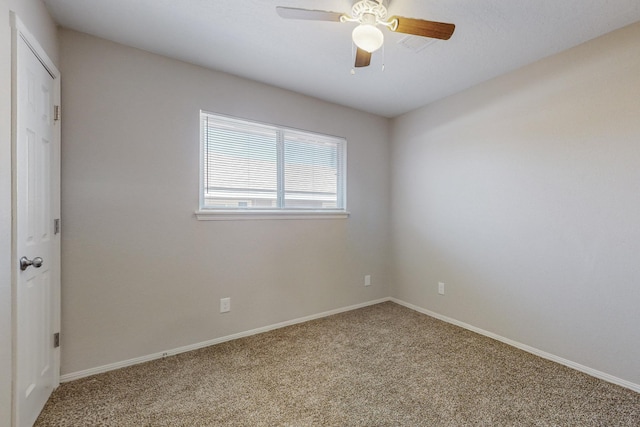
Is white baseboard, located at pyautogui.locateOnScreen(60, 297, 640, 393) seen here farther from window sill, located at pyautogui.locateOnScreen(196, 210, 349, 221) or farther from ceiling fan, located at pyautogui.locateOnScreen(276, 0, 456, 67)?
ceiling fan, located at pyautogui.locateOnScreen(276, 0, 456, 67)

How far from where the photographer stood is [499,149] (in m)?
2.64

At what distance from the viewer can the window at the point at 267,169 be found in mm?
2588

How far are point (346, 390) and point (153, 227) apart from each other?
1.87m

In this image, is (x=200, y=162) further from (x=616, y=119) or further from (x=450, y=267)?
(x=616, y=119)

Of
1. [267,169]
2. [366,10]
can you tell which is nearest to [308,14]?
[366,10]

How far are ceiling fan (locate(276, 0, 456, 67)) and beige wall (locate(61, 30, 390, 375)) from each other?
1358mm

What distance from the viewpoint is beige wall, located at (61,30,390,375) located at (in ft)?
6.59

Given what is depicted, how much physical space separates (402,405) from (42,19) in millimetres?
3175

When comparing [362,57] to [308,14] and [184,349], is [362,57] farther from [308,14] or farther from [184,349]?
[184,349]

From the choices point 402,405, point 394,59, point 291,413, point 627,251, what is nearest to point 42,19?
point 394,59

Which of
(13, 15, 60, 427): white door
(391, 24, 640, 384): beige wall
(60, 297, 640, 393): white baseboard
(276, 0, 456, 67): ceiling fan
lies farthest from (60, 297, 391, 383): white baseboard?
(276, 0, 456, 67): ceiling fan

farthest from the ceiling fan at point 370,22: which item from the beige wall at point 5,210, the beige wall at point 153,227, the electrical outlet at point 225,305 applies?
the electrical outlet at point 225,305

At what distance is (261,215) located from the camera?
9.12 ft

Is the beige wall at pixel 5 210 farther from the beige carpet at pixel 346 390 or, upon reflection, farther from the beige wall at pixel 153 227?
the beige wall at pixel 153 227
